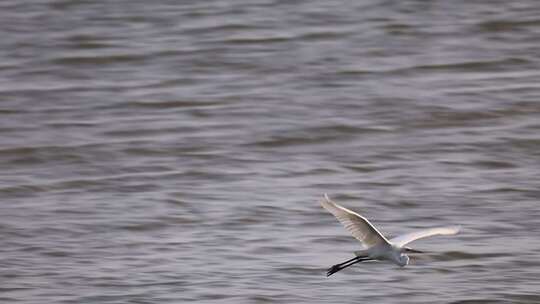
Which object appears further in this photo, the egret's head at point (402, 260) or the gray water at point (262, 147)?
the gray water at point (262, 147)

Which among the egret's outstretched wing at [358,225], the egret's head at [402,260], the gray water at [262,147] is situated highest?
the egret's outstretched wing at [358,225]

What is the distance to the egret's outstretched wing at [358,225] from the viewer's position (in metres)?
5.96

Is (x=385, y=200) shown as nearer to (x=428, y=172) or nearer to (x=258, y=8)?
(x=428, y=172)

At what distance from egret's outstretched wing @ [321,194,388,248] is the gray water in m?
0.92

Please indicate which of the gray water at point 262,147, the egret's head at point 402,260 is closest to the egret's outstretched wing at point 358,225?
the egret's head at point 402,260

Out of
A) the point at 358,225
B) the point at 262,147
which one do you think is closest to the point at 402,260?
the point at 358,225

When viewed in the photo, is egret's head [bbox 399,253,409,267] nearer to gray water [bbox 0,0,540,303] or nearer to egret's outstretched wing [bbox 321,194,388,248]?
egret's outstretched wing [bbox 321,194,388,248]

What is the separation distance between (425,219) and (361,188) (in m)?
0.67

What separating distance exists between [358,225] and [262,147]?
3.63 metres

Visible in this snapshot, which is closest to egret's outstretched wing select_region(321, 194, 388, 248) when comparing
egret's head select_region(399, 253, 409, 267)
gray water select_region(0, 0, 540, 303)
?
egret's head select_region(399, 253, 409, 267)

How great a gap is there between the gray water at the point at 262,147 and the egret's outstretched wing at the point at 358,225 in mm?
918

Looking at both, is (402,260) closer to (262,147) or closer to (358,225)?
(358,225)

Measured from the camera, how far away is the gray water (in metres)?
7.71

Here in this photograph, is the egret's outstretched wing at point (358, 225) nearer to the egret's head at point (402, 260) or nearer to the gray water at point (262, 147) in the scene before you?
the egret's head at point (402, 260)
